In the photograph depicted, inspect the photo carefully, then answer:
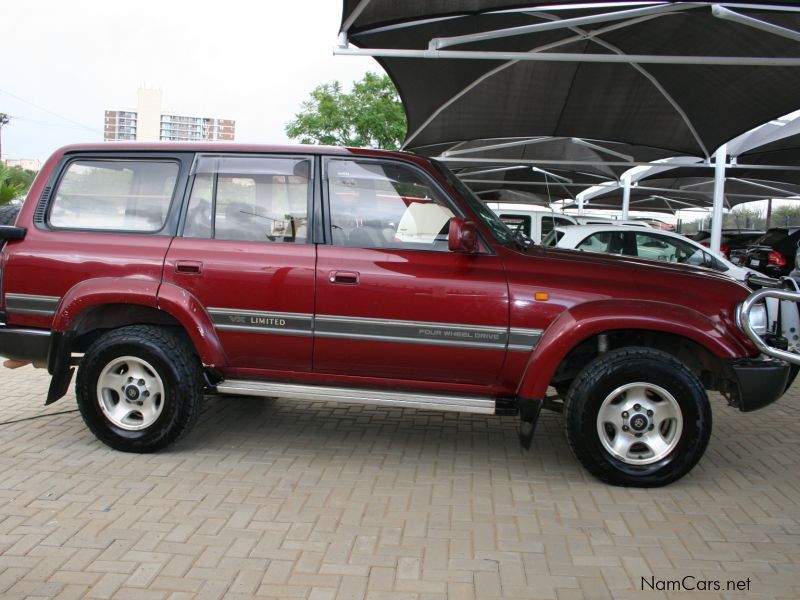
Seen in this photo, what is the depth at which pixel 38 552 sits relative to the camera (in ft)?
10.8

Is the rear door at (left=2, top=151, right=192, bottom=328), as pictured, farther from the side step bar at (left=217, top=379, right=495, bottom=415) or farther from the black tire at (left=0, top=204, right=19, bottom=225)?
the black tire at (left=0, top=204, right=19, bottom=225)

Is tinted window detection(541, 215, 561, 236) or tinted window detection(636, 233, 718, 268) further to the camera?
tinted window detection(541, 215, 561, 236)

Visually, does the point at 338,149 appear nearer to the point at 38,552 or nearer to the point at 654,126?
the point at 38,552

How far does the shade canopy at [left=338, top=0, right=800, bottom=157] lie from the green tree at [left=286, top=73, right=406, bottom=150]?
24093 mm

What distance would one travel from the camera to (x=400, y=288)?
4285 millimetres

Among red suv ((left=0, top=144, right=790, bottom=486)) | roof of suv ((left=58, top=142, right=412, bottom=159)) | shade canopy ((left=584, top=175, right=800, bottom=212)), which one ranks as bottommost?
red suv ((left=0, top=144, right=790, bottom=486))

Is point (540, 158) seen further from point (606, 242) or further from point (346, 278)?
point (346, 278)

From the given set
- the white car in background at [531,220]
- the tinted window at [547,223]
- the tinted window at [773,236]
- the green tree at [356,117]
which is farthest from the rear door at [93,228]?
the green tree at [356,117]

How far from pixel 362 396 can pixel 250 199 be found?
1.50 metres

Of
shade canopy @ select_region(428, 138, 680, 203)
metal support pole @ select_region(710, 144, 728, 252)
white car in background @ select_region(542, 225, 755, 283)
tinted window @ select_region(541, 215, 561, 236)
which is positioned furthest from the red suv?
shade canopy @ select_region(428, 138, 680, 203)

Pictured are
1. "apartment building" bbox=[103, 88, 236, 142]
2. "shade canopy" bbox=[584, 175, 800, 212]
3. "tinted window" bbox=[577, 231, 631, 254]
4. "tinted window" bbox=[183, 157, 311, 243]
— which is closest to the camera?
"tinted window" bbox=[183, 157, 311, 243]

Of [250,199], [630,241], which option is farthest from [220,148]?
[630,241]

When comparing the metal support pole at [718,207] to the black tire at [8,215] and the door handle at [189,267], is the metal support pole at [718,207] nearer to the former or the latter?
the door handle at [189,267]

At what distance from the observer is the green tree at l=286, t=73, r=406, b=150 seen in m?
37.9
